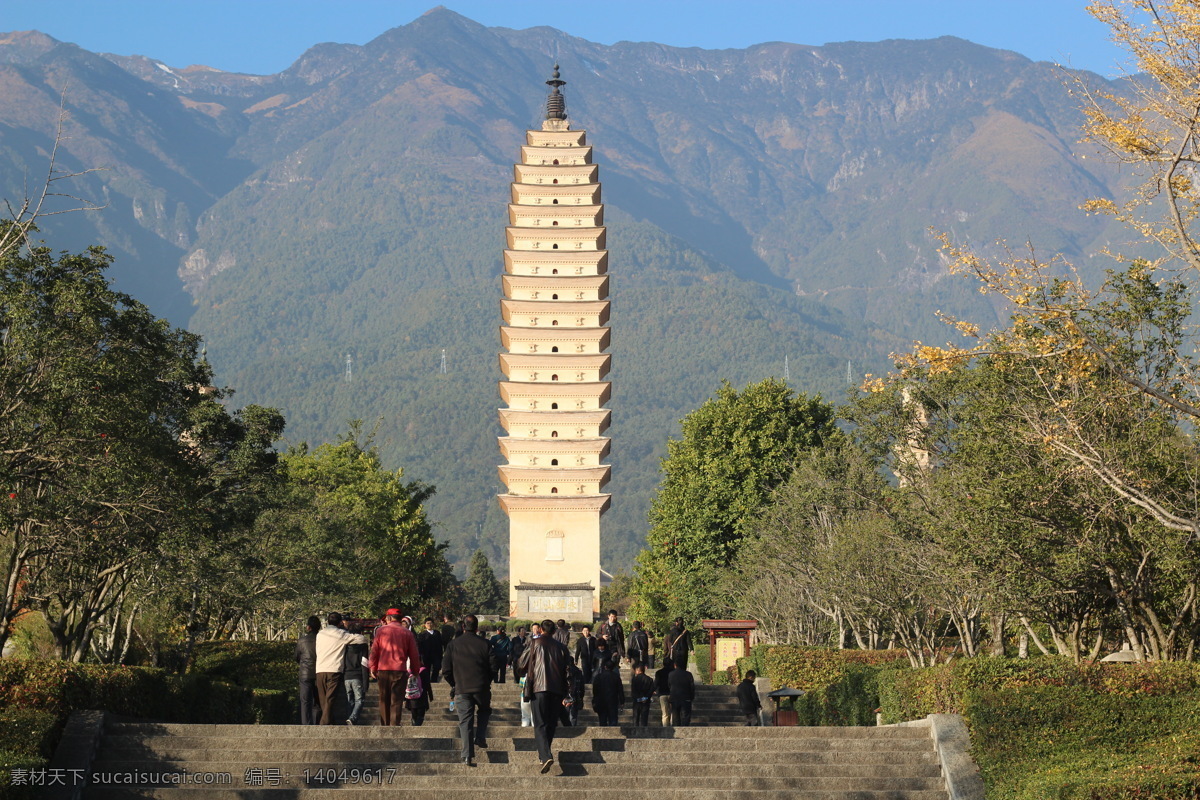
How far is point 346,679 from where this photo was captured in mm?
20438

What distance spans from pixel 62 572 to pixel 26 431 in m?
5.24

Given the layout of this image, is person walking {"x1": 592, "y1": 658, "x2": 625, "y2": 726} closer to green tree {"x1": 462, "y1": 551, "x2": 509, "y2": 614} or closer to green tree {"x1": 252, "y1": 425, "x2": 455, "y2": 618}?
green tree {"x1": 252, "y1": 425, "x2": 455, "y2": 618}

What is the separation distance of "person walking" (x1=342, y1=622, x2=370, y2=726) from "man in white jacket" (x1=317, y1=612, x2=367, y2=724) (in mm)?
218

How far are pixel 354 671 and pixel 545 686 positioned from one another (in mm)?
4326

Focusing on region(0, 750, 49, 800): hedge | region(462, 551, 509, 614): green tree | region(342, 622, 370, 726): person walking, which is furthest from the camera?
region(462, 551, 509, 614): green tree

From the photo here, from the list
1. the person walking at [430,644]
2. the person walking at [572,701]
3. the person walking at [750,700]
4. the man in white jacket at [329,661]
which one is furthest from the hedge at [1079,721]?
the person walking at [430,644]

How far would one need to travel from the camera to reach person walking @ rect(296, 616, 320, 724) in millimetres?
19938

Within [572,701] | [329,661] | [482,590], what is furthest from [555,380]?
[482,590]

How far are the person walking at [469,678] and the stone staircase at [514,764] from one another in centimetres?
39

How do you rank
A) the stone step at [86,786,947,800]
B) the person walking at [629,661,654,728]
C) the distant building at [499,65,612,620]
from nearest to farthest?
the stone step at [86,786,947,800]
the person walking at [629,661,654,728]
the distant building at [499,65,612,620]

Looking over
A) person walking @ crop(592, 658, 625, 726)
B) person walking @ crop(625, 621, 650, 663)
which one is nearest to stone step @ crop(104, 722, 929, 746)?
person walking @ crop(592, 658, 625, 726)

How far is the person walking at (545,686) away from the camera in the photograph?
17031 millimetres

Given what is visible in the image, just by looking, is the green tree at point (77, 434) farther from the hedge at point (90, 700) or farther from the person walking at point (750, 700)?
the person walking at point (750, 700)

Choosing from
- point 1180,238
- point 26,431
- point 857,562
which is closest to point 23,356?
point 26,431
